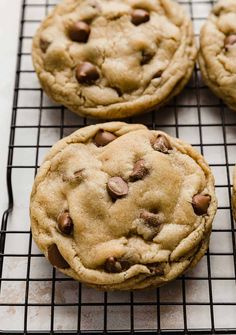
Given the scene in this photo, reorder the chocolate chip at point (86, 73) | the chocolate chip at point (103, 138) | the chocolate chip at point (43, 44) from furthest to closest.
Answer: the chocolate chip at point (43, 44) < the chocolate chip at point (86, 73) < the chocolate chip at point (103, 138)

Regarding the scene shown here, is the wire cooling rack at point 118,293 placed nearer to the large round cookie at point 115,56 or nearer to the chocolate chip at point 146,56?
the large round cookie at point 115,56

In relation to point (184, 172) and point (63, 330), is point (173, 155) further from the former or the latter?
point (63, 330)

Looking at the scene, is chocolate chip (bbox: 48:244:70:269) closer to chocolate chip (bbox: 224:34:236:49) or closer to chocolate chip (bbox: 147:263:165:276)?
chocolate chip (bbox: 147:263:165:276)

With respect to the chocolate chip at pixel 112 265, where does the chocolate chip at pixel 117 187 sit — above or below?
above

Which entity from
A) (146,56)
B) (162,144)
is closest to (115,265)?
(162,144)

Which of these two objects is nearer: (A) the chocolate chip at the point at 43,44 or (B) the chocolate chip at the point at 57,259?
(B) the chocolate chip at the point at 57,259

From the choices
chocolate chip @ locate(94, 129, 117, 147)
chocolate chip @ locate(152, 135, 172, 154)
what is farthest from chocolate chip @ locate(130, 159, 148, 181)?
chocolate chip @ locate(94, 129, 117, 147)

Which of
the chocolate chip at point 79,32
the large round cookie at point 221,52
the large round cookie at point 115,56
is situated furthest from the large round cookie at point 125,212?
the chocolate chip at point 79,32
